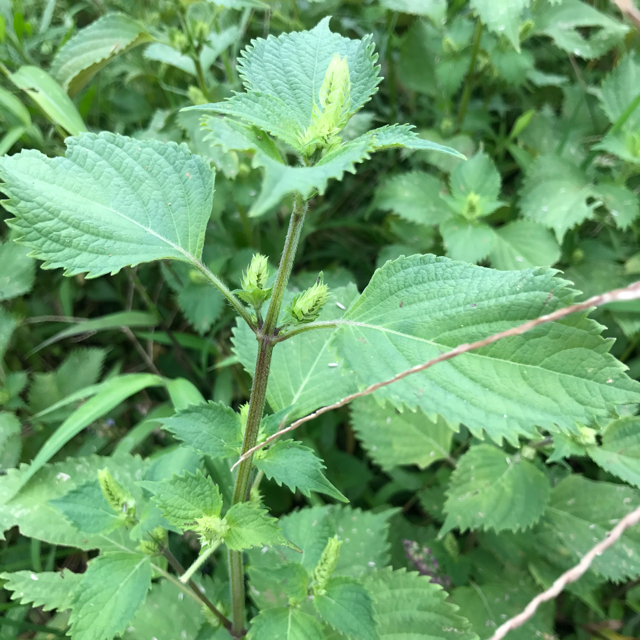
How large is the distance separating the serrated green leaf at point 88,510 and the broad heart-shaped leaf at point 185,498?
0.22 meters

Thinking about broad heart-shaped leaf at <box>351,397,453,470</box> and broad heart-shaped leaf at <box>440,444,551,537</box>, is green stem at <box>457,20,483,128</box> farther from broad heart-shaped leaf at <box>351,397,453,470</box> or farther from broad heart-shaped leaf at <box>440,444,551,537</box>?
broad heart-shaped leaf at <box>440,444,551,537</box>

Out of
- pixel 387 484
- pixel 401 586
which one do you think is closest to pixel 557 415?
pixel 401 586

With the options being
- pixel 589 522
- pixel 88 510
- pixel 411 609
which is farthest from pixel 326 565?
pixel 589 522

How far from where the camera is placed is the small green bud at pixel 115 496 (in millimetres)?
845

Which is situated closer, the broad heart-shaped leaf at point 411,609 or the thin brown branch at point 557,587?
the thin brown branch at point 557,587

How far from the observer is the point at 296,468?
71 cm

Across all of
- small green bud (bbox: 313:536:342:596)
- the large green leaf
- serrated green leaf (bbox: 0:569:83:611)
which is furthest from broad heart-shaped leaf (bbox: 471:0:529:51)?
serrated green leaf (bbox: 0:569:83:611)

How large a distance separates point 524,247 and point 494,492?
2.59 feet

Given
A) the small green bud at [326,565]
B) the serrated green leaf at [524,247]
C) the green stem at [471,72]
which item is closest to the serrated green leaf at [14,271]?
the small green bud at [326,565]

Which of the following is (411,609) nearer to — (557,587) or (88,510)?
(557,587)

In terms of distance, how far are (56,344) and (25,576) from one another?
1.05m

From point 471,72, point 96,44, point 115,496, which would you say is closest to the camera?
point 115,496

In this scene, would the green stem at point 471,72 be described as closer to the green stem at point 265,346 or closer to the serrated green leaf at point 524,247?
the serrated green leaf at point 524,247

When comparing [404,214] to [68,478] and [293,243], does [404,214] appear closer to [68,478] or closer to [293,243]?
[293,243]
